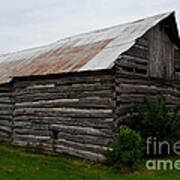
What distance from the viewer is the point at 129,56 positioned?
10734mm

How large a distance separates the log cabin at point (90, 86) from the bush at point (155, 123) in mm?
480

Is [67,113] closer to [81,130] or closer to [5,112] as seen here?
[81,130]

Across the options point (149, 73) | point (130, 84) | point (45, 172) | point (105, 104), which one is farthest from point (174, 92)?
point (45, 172)

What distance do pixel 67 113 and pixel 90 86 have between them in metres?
1.59

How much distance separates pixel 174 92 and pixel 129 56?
3.60 m

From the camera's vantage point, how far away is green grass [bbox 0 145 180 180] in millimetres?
8062

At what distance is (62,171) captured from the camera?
Result: 8.73 metres

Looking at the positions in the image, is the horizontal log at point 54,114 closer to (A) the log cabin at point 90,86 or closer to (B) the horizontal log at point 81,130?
(A) the log cabin at point 90,86

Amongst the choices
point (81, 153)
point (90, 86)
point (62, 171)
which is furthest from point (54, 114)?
point (62, 171)

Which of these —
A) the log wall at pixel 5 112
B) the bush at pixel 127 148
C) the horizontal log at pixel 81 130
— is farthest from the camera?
the log wall at pixel 5 112

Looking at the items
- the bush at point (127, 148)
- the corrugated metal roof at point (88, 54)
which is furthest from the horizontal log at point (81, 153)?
the corrugated metal roof at point (88, 54)

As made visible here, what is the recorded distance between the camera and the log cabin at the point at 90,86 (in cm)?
1018

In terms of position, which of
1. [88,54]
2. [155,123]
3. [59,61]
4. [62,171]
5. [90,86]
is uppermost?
[88,54]

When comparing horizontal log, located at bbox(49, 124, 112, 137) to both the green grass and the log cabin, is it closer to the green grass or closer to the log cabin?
the log cabin
